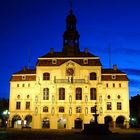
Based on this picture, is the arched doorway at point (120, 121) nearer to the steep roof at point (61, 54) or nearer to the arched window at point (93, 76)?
the arched window at point (93, 76)

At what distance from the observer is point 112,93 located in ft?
274

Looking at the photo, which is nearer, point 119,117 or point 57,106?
point 57,106

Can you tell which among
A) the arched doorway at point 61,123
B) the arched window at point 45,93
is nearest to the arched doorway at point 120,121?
the arched doorway at point 61,123

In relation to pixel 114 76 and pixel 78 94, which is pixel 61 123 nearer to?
pixel 78 94

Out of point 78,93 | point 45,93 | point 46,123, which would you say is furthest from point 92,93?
point 46,123

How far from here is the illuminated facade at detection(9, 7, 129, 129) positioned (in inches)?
3194

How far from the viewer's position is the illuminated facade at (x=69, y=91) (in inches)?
3194

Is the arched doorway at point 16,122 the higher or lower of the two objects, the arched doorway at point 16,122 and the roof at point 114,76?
the lower

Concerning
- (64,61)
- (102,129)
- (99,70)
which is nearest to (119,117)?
(99,70)

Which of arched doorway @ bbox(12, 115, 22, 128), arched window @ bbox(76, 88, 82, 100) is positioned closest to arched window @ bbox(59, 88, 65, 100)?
arched window @ bbox(76, 88, 82, 100)

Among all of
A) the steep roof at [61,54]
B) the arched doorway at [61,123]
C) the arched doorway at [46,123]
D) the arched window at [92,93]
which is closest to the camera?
the arched window at [92,93]

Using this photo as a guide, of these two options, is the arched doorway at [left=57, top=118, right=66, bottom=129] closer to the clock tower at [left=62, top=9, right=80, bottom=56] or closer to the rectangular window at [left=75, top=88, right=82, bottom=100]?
the rectangular window at [left=75, top=88, right=82, bottom=100]

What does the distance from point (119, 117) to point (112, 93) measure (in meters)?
7.73

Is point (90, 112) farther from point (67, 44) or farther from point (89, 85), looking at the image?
point (67, 44)
